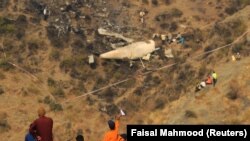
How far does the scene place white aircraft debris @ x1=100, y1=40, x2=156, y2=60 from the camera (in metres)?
30.2

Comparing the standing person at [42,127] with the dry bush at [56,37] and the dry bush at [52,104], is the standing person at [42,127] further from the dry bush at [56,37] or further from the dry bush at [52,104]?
the dry bush at [56,37]

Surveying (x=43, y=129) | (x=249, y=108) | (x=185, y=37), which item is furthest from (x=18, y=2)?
(x=43, y=129)

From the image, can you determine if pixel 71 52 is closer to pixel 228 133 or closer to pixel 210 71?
pixel 210 71

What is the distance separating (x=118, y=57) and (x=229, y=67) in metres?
7.43

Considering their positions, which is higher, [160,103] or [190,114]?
[160,103]

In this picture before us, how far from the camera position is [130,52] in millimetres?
30312

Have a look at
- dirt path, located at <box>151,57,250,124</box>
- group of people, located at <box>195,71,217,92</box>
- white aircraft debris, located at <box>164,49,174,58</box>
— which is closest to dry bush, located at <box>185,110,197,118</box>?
dirt path, located at <box>151,57,250,124</box>

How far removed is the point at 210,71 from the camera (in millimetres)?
26625

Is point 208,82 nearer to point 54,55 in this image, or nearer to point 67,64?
point 67,64

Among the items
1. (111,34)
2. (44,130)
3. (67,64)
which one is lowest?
(44,130)

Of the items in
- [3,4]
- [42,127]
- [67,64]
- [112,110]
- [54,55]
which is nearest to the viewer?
[42,127]

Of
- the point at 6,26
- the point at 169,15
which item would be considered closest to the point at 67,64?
the point at 6,26

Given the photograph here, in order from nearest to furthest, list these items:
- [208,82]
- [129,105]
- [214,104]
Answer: [214,104]
[208,82]
[129,105]

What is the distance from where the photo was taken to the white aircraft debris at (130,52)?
30.2 meters
